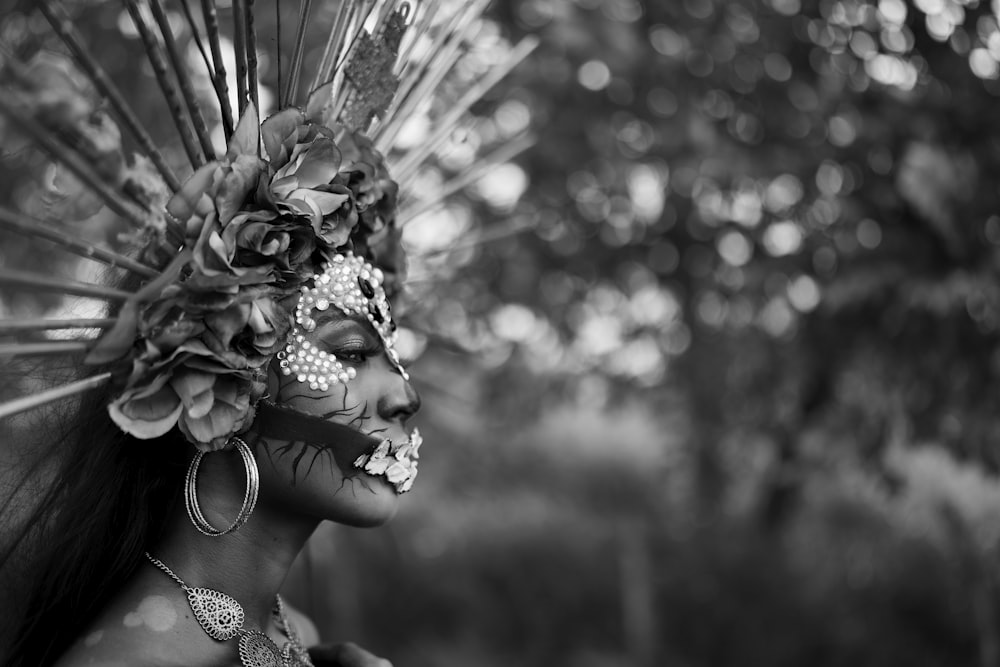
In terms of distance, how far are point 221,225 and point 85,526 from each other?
64 centimetres

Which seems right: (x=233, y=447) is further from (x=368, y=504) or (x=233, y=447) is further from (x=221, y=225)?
(x=221, y=225)

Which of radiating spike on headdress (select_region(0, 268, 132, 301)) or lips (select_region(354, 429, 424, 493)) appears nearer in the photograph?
radiating spike on headdress (select_region(0, 268, 132, 301))

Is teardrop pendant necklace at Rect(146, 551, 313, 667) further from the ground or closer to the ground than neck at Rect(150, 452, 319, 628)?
closer to the ground

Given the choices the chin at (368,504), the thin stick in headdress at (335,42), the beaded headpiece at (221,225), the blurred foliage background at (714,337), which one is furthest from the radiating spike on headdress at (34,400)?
the blurred foliage background at (714,337)

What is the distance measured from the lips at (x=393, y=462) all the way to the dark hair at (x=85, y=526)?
360 millimetres

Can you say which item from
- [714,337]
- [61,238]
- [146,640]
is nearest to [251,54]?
[61,238]

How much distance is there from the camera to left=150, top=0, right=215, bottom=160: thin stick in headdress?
1672 millimetres

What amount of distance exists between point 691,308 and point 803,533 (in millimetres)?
1775

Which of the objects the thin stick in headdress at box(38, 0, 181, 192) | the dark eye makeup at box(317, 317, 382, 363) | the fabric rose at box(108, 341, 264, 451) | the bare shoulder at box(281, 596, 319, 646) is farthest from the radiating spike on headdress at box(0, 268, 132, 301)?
the bare shoulder at box(281, 596, 319, 646)

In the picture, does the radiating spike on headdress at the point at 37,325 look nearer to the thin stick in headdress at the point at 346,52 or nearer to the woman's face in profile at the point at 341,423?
the woman's face in profile at the point at 341,423

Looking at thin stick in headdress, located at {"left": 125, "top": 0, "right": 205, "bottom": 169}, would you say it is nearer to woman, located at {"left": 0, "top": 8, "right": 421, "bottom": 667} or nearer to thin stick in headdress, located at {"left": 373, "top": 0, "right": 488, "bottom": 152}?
woman, located at {"left": 0, "top": 8, "right": 421, "bottom": 667}

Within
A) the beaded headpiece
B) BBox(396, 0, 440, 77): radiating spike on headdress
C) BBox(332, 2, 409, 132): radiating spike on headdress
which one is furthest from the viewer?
BBox(396, 0, 440, 77): radiating spike on headdress

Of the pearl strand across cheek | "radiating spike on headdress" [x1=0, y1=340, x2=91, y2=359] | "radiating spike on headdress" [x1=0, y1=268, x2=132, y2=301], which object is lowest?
the pearl strand across cheek

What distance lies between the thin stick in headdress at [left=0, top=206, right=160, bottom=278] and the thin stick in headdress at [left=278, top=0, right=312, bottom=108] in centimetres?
44
